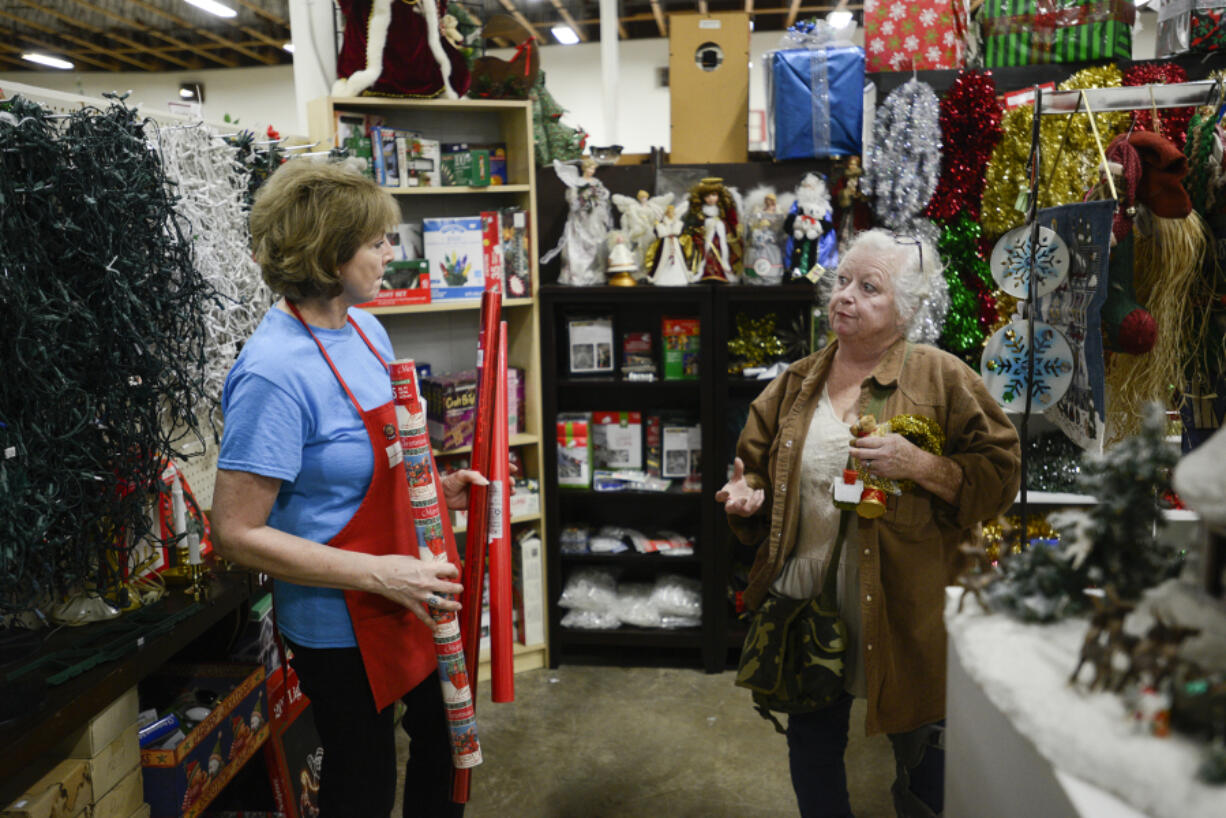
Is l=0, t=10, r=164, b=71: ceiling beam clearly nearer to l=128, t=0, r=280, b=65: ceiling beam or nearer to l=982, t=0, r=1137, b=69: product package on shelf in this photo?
l=128, t=0, r=280, b=65: ceiling beam

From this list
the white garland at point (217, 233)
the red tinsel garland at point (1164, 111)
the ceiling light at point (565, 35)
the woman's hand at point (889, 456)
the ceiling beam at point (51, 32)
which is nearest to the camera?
the woman's hand at point (889, 456)

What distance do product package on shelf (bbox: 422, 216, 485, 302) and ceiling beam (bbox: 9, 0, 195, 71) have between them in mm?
6484

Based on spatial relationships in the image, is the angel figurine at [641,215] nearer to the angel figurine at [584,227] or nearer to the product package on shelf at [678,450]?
the angel figurine at [584,227]

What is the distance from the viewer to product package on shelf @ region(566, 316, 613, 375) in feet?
11.8

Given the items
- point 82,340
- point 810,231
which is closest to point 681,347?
point 810,231

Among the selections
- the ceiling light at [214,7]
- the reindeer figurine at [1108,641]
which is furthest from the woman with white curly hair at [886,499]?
the ceiling light at [214,7]

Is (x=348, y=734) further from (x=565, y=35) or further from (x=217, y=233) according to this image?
(x=565, y=35)

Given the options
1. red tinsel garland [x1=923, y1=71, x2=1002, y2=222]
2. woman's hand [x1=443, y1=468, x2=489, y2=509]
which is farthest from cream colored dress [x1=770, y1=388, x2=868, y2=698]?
red tinsel garland [x1=923, y1=71, x2=1002, y2=222]

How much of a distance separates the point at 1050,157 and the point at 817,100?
0.86m

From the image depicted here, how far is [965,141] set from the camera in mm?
3064

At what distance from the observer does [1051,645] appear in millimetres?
823

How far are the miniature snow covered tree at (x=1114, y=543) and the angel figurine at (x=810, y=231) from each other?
2.54 metres

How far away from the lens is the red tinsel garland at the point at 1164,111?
267 centimetres

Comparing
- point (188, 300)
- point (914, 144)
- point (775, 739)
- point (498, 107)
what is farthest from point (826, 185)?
point (188, 300)
